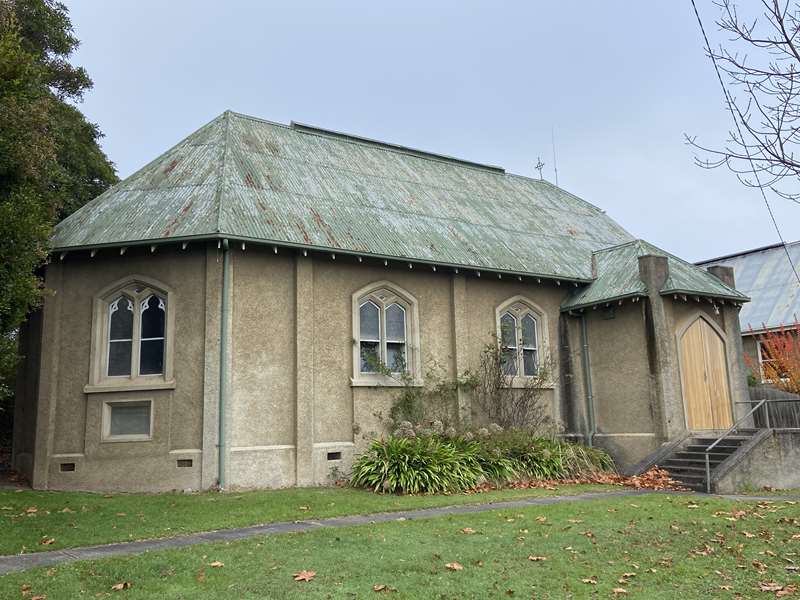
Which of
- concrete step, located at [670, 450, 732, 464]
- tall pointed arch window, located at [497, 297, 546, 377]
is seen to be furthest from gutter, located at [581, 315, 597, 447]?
concrete step, located at [670, 450, 732, 464]

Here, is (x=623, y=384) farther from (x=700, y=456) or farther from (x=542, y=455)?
(x=542, y=455)

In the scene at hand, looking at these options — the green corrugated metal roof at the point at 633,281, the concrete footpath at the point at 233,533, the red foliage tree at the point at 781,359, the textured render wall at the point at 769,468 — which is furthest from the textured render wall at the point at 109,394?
the red foliage tree at the point at 781,359

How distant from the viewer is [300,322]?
14.8m

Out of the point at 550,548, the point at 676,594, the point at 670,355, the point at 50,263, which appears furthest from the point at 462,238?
the point at 676,594

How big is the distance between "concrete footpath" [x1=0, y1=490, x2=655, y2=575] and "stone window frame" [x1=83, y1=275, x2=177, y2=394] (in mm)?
5283

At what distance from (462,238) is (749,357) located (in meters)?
16.2

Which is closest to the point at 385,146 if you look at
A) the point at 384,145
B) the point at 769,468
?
the point at 384,145

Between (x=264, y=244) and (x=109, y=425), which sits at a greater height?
(x=264, y=244)

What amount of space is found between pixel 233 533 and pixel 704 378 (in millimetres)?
12636

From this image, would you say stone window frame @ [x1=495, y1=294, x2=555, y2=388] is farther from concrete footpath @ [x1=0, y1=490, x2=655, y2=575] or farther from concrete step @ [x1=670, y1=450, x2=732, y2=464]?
concrete footpath @ [x1=0, y1=490, x2=655, y2=575]

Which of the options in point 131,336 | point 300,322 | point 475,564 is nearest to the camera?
point 475,564

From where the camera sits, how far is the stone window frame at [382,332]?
15602 millimetres

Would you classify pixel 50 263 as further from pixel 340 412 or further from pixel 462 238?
pixel 462 238

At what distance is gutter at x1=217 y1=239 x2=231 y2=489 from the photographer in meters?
13.5
